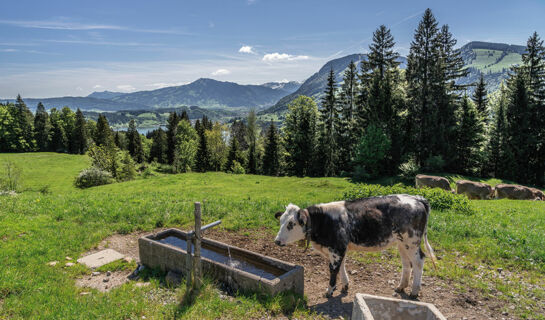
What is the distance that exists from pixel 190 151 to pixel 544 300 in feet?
222

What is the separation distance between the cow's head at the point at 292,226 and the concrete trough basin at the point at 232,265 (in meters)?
0.89

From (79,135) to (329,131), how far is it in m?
76.3

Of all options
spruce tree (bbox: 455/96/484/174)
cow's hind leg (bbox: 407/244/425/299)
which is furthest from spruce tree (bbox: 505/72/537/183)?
cow's hind leg (bbox: 407/244/425/299)

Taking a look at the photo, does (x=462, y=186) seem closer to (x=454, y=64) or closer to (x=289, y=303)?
(x=454, y=64)

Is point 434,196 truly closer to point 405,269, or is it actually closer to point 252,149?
point 405,269

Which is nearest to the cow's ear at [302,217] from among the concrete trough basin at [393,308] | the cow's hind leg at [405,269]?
the concrete trough basin at [393,308]

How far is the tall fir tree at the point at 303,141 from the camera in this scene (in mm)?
53219

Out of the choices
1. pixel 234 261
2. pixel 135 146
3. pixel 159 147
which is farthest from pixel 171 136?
→ pixel 234 261

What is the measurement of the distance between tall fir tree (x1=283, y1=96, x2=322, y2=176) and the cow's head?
45.5m

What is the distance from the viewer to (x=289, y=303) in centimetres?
698

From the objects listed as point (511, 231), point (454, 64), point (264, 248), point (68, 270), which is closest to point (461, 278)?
point (511, 231)

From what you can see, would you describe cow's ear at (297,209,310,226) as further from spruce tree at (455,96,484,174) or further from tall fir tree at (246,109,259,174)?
tall fir tree at (246,109,259,174)

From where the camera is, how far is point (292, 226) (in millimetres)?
7410

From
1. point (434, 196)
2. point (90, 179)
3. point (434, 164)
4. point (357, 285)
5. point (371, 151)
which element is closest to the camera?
point (357, 285)
